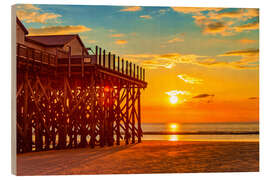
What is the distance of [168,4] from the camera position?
1786cm

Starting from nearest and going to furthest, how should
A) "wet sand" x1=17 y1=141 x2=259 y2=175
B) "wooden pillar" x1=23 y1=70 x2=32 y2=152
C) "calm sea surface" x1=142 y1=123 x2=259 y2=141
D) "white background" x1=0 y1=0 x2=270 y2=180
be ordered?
"white background" x1=0 y1=0 x2=270 y2=180 < "wet sand" x1=17 y1=141 x2=259 y2=175 < "wooden pillar" x1=23 y1=70 x2=32 y2=152 < "calm sea surface" x1=142 y1=123 x2=259 y2=141

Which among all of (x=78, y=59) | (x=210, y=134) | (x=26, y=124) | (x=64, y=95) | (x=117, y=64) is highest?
(x=78, y=59)

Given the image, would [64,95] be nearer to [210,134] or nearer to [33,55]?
[33,55]

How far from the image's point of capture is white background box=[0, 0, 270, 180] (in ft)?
51.9


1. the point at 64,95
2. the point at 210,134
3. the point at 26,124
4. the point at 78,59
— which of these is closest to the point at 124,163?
the point at 26,124

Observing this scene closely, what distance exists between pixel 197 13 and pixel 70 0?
18.3 ft

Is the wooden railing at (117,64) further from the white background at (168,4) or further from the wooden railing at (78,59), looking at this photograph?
the white background at (168,4)

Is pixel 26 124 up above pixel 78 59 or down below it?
below

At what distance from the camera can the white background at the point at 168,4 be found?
51.9 feet

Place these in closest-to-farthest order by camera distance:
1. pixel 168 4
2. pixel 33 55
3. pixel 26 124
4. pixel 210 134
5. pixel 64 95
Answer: pixel 168 4
pixel 33 55
pixel 26 124
pixel 64 95
pixel 210 134

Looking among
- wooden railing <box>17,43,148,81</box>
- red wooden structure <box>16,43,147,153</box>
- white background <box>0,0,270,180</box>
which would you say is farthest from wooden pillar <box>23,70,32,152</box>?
white background <box>0,0,270,180</box>

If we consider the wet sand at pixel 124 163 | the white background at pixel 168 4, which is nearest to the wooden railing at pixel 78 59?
the white background at pixel 168 4

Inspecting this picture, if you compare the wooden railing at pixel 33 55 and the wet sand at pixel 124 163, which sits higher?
the wooden railing at pixel 33 55

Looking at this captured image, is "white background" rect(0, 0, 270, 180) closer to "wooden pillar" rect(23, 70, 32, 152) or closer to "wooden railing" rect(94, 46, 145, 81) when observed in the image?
"wooden pillar" rect(23, 70, 32, 152)
